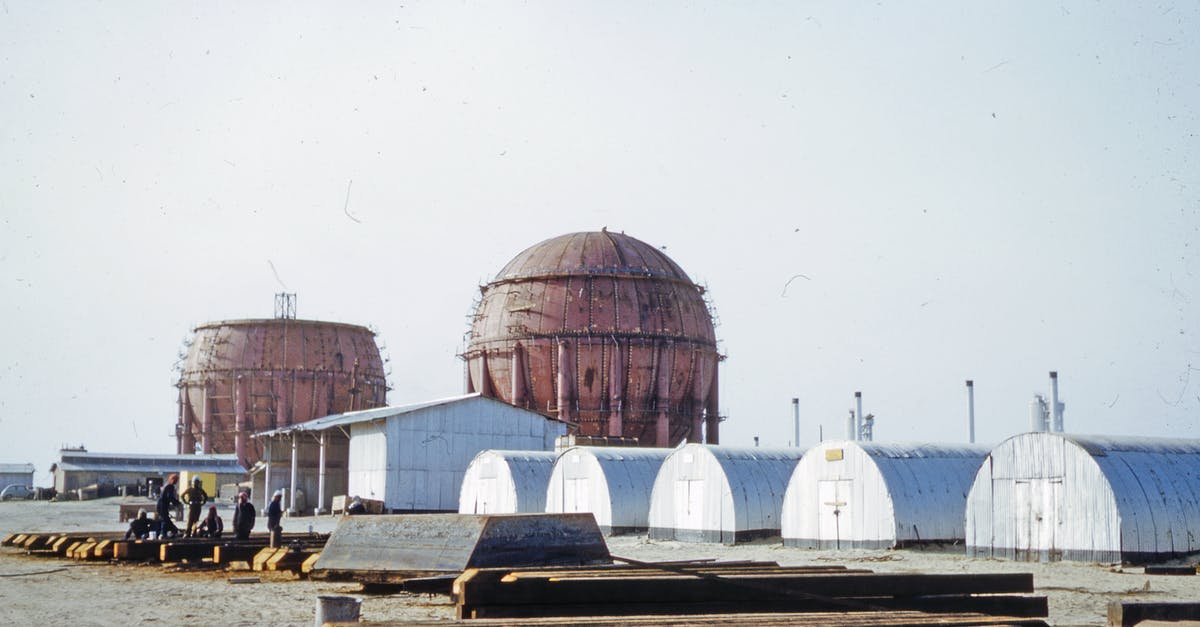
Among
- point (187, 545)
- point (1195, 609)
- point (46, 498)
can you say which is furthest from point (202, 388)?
point (1195, 609)

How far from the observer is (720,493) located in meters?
32.4

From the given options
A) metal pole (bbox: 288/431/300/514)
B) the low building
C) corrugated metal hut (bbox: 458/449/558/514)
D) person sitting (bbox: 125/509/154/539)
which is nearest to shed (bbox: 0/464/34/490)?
the low building

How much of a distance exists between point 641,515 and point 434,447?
13093mm

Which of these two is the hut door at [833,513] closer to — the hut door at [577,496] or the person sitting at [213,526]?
the hut door at [577,496]

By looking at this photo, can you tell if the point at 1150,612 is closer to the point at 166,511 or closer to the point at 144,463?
the point at 166,511

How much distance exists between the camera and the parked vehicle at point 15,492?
7986 cm

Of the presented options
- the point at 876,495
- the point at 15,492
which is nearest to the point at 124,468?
the point at 15,492

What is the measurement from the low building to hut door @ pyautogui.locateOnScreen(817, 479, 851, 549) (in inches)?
1737

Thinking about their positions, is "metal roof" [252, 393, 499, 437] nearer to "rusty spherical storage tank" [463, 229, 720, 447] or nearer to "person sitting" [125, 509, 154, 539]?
"rusty spherical storage tank" [463, 229, 720, 447]

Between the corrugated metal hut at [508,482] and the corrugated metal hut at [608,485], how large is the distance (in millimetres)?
756

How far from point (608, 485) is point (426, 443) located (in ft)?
41.3

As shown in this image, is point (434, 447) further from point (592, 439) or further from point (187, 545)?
point (187, 545)

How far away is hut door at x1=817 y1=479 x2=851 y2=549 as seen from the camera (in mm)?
28750

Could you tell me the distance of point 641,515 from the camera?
37.2 metres
